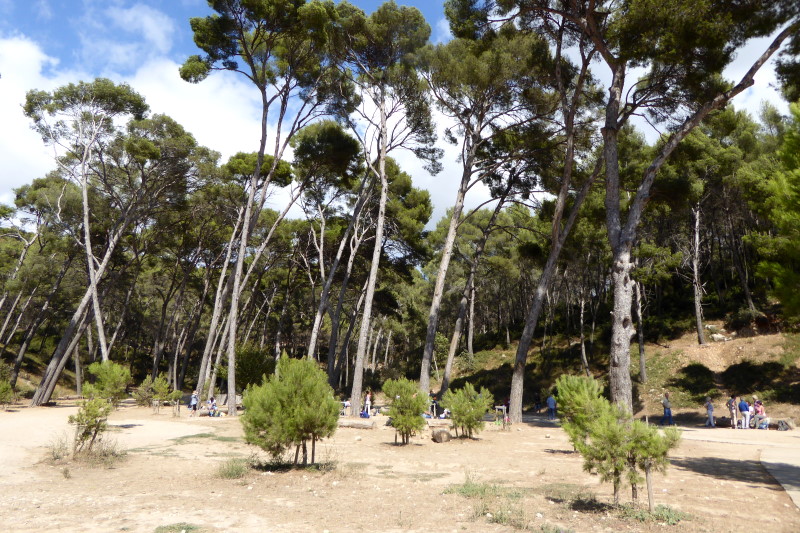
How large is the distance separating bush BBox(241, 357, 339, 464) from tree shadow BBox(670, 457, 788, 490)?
245 inches

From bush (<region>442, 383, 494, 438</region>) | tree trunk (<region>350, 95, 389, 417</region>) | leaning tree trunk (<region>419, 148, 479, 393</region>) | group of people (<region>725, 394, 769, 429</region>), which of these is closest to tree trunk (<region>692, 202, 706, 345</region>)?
group of people (<region>725, 394, 769, 429</region>)

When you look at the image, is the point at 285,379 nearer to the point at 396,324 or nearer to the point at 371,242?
A: the point at 371,242

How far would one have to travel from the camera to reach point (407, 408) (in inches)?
427

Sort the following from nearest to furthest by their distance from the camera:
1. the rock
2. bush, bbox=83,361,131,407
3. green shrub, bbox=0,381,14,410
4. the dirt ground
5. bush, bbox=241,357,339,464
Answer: the dirt ground, bush, bbox=241,357,339,464, the rock, bush, bbox=83,361,131,407, green shrub, bbox=0,381,14,410

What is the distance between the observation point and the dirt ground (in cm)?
463

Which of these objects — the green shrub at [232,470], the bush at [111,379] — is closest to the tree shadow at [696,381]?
the green shrub at [232,470]

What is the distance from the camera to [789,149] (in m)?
7.61

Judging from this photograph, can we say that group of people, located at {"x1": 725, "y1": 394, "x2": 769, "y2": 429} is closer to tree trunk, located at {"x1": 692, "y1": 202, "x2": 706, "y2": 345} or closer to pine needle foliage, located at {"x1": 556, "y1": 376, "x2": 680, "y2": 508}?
tree trunk, located at {"x1": 692, "y1": 202, "x2": 706, "y2": 345}

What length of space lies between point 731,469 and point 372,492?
20.6 feet

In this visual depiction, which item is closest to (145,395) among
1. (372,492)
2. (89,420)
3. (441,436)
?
(89,420)

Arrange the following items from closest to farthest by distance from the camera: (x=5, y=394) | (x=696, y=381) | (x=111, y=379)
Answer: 1. (x=111, y=379)
2. (x=5, y=394)
3. (x=696, y=381)

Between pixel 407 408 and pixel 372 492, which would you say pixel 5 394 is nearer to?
pixel 407 408

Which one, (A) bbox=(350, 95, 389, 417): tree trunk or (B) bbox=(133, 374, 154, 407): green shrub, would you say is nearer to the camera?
(A) bbox=(350, 95, 389, 417): tree trunk

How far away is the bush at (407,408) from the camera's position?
1074 centimetres
